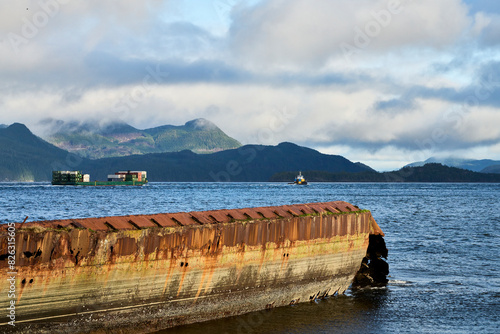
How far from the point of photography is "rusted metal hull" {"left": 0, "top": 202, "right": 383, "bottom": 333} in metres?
10.9

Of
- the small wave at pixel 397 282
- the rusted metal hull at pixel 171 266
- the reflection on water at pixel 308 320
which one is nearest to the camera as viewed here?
the rusted metal hull at pixel 171 266

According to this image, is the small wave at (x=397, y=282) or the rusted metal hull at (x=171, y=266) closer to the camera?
the rusted metal hull at (x=171, y=266)

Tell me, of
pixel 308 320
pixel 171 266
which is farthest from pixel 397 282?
pixel 171 266

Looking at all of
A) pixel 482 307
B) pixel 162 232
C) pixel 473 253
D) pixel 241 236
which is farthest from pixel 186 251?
pixel 473 253

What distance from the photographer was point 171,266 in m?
12.9

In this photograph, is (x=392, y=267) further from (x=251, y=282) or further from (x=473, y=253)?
(x=251, y=282)

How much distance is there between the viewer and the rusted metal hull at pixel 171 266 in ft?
35.8

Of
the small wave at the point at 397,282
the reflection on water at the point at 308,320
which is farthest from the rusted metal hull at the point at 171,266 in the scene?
the small wave at the point at 397,282

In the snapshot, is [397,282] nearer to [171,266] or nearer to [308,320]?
[308,320]

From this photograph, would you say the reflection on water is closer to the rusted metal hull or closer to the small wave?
the rusted metal hull

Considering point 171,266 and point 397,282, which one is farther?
point 397,282

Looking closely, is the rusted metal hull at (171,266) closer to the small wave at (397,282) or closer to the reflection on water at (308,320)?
the reflection on water at (308,320)

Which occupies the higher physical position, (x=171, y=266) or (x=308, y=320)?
(x=171, y=266)

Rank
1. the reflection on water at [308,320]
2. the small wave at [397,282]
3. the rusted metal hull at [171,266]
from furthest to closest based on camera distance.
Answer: the small wave at [397,282] < the reflection on water at [308,320] < the rusted metal hull at [171,266]
